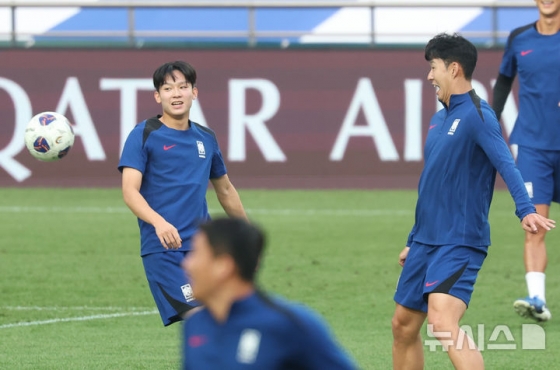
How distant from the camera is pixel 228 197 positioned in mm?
6844

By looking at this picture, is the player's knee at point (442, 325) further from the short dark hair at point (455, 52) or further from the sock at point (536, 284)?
the sock at point (536, 284)

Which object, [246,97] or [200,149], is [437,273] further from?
[246,97]

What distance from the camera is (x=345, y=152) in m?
17.8

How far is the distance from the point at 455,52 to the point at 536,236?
305 cm

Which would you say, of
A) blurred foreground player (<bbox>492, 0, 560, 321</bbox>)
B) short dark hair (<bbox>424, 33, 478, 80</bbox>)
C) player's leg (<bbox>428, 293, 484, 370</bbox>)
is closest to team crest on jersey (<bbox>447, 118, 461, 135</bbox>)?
short dark hair (<bbox>424, 33, 478, 80</bbox>)

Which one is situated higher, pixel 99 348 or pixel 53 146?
pixel 53 146

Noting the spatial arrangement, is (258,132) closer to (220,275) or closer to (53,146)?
(53,146)

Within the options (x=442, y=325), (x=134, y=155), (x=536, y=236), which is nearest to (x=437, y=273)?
(x=442, y=325)

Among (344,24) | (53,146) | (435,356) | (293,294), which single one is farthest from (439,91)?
(344,24)

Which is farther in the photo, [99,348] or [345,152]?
[345,152]

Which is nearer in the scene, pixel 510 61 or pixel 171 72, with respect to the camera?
pixel 171 72

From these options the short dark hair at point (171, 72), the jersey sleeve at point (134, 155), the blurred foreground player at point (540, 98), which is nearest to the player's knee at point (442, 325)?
the jersey sleeve at point (134, 155)

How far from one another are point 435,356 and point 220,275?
4.56 meters

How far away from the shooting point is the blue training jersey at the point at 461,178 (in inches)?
238
